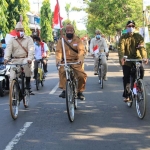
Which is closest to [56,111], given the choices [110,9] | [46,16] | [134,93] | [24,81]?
[24,81]

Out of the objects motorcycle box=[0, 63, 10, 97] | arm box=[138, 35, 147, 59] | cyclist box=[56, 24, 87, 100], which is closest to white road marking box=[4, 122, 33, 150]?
cyclist box=[56, 24, 87, 100]

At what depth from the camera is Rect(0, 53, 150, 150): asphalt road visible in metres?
5.56

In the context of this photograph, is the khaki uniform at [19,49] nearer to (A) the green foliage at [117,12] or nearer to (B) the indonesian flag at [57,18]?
(B) the indonesian flag at [57,18]

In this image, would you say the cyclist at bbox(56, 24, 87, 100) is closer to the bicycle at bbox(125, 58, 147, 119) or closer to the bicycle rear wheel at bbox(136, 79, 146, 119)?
the bicycle at bbox(125, 58, 147, 119)

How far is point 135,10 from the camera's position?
2600cm

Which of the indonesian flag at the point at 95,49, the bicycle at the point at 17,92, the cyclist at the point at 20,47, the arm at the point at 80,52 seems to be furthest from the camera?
the indonesian flag at the point at 95,49

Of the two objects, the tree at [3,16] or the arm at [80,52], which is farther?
the tree at [3,16]

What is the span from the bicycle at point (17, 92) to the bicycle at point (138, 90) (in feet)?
8.11

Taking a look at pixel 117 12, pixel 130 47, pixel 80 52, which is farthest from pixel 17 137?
pixel 117 12

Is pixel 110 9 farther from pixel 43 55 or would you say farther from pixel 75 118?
pixel 75 118

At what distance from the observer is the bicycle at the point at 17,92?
7258 millimetres

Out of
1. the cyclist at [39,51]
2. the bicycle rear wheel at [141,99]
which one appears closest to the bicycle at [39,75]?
the cyclist at [39,51]

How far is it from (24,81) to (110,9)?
2117 centimetres

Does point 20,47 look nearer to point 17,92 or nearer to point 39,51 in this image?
point 17,92
